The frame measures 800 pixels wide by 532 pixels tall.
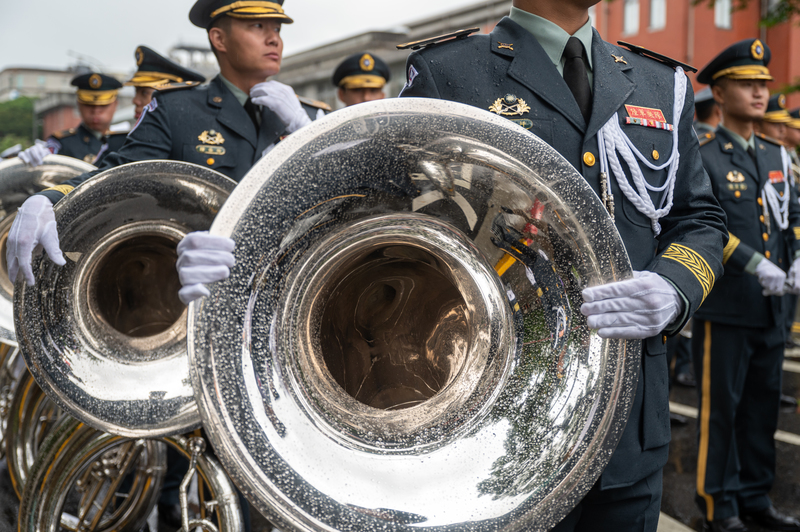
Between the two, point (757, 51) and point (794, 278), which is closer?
point (794, 278)

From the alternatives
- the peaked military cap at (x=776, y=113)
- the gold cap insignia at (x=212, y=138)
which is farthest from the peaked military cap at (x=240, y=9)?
the peaked military cap at (x=776, y=113)

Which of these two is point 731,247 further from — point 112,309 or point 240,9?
point 112,309

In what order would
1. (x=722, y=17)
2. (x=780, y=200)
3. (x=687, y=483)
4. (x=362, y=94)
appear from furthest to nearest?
(x=722, y=17)
(x=362, y=94)
(x=687, y=483)
(x=780, y=200)

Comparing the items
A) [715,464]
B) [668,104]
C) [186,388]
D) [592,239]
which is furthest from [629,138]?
[715,464]

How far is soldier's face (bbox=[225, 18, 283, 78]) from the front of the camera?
8.85 ft

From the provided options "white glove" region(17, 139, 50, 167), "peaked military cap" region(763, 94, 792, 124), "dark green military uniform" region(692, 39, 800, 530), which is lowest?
"dark green military uniform" region(692, 39, 800, 530)

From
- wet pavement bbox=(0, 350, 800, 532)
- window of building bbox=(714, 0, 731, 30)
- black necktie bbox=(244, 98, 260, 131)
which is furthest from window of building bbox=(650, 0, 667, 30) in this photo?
black necktie bbox=(244, 98, 260, 131)

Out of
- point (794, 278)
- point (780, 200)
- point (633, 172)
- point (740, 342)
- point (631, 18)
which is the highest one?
point (631, 18)

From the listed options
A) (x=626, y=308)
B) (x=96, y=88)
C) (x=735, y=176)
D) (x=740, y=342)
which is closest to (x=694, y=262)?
(x=626, y=308)

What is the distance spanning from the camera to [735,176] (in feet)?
10.9

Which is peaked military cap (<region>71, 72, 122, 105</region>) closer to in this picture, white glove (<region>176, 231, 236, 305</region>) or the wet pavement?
the wet pavement

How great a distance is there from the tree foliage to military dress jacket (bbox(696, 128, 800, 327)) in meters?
29.6

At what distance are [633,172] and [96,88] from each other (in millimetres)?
5382

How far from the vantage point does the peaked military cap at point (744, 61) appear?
337 cm
